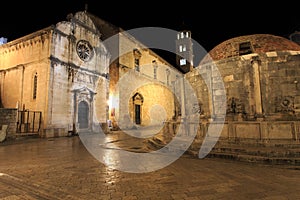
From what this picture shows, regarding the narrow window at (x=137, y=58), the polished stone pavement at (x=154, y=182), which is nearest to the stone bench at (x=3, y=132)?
the polished stone pavement at (x=154, y=182)

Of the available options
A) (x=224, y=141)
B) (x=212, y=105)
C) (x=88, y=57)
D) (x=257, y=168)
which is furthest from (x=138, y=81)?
(x=257, y=168)

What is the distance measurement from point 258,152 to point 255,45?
8322mm

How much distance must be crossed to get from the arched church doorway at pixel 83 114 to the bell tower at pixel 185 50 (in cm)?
3362

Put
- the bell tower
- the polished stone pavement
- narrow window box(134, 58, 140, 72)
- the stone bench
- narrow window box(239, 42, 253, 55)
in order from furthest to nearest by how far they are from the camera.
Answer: the bell tower
narrow window box(134, 58, 140, 72)
narrow window box(239, 42, 253, 55)
the stone bench
the polished stone pavement

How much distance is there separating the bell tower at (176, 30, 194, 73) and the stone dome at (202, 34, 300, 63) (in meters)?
34.6

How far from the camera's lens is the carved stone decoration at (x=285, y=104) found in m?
7.69

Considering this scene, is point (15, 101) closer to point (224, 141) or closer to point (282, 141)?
point (224, 141)

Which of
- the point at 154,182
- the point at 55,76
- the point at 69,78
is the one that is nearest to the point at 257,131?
the point at 154,182

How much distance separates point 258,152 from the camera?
5.91 metres

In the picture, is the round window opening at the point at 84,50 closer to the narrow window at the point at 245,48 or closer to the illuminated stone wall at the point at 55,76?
the illuminated stone wall at the point at 55,76

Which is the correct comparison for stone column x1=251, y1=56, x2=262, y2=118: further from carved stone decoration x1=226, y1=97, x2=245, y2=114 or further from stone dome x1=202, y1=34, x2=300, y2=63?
stone dome x1=202, y1=34, x2=300, y2=63

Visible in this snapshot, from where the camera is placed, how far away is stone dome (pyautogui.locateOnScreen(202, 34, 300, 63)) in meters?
11.2

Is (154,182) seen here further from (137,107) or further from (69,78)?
(137,107)

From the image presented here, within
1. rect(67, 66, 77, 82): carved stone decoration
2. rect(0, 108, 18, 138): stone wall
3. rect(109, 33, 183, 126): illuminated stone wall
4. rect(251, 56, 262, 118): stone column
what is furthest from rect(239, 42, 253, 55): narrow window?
rect(0, 108, 18, 138): stone wall
